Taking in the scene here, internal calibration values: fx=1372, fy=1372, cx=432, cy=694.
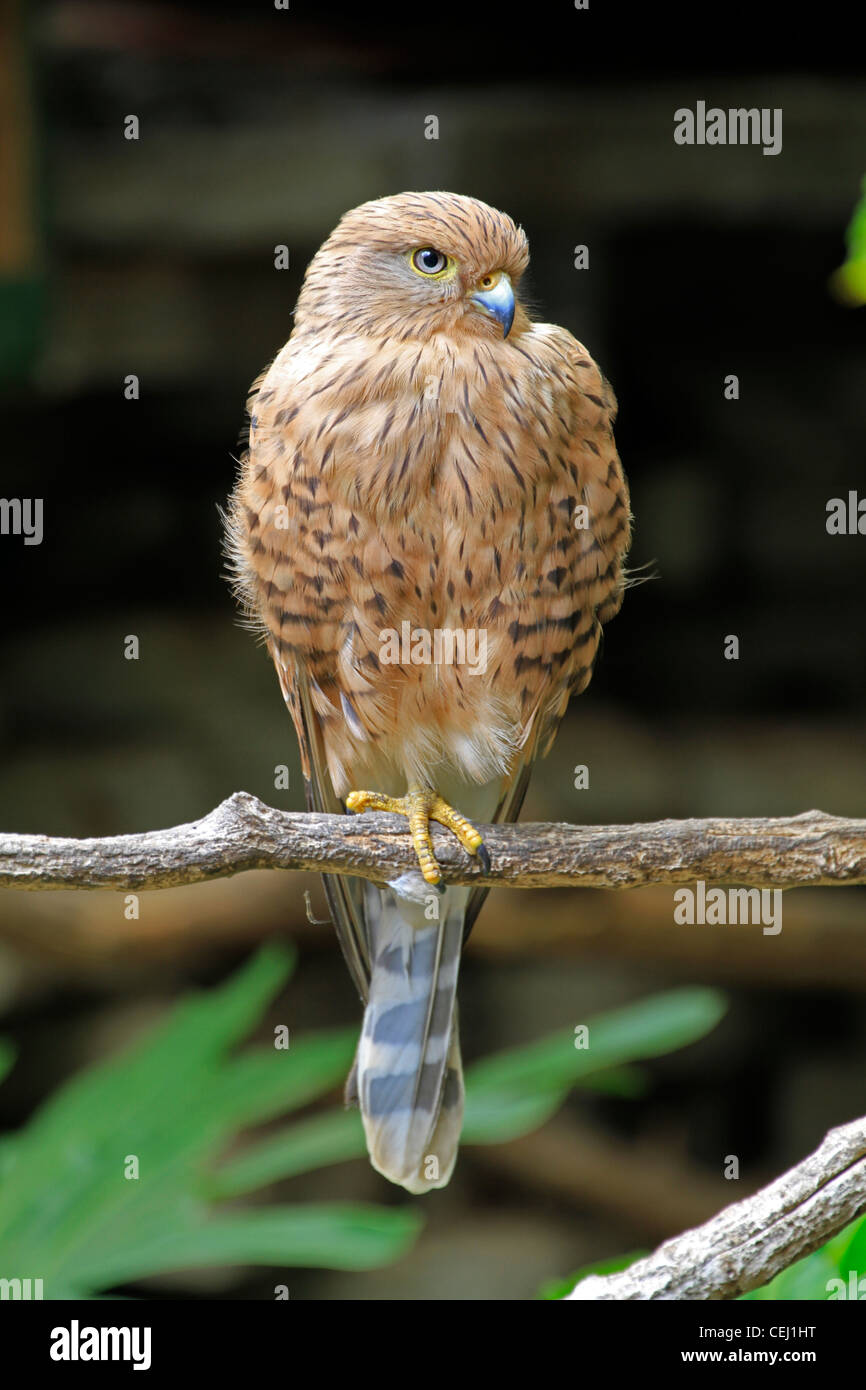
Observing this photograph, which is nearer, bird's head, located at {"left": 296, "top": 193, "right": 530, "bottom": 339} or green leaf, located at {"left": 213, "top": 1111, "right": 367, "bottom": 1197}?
bird's head, located at {"left": 296, "top": 193, "right": 530, "bottom": 339}

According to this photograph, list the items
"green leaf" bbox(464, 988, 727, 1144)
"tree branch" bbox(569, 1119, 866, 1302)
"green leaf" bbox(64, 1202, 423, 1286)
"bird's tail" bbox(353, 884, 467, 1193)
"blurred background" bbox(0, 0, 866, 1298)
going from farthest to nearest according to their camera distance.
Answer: "blurred background" bbox(0, 0, 866, 1298)
"green leaf" bbox(464, 988, 727, 1144)
"green leaf" bbox(64, 1202, 423, 1286)
"bird's tail" bbox(353, 884, 467, 1193)
"tree branch" bbox(569, 1119, 866, 1302)

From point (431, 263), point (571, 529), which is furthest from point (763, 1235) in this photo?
point (431, 263)

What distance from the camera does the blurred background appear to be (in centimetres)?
413

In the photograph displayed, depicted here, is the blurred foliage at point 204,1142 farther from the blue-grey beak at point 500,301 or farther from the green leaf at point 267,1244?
the blue-grey beak at point 500,301

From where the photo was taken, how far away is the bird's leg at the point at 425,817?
2.22 meters

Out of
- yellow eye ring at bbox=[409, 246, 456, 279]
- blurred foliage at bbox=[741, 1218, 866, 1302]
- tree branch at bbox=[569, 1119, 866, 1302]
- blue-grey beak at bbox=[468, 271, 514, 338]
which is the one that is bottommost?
blurred foliage at bbox=[741, 1218, 866, 1302]

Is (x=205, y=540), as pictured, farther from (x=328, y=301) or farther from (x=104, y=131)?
(x=328, y=301)

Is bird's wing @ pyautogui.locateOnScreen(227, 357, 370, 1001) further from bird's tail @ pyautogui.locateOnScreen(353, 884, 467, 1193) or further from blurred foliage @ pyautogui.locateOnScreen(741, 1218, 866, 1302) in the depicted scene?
blurred foliage @ pyautogui.locateOnScreen(741, 1218, 866, 1302)

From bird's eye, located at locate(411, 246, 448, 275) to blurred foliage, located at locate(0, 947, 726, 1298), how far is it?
1910mm

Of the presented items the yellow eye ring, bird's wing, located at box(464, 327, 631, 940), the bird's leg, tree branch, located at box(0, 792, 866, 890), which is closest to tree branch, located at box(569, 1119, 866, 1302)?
tree branch, located at box(0, 792, 866, 890)

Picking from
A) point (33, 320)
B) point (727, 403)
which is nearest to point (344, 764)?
point (33, 320)

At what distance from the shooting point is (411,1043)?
8.91 ft

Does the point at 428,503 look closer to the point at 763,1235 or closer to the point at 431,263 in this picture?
the point at 431,263

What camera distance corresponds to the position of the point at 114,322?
15.0 ft
